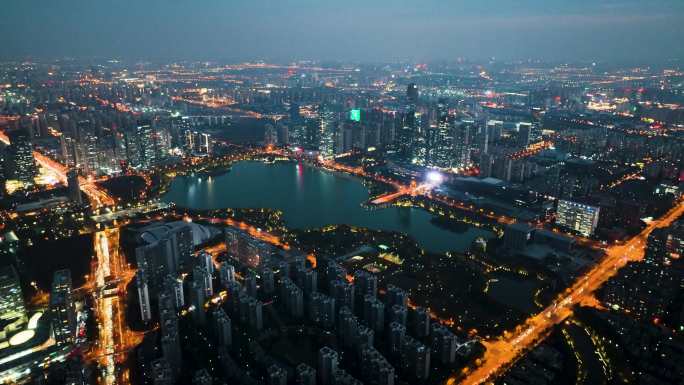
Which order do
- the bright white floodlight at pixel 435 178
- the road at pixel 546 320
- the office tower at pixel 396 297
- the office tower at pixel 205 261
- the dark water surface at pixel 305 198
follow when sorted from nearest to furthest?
the road at pixel 546 320 → the office tower at pixel 396 297 → the office tower at pixel 205 261 → the dark water surface at pixel 305 198 → the bright white floodlight at pixel 435 178

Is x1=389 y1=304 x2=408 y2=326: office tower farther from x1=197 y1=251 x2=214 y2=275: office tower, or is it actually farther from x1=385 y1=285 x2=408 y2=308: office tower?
x1=197 y1=251 x2=214 y2=275: office tower

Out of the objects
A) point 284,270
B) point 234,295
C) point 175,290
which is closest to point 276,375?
point 234,295

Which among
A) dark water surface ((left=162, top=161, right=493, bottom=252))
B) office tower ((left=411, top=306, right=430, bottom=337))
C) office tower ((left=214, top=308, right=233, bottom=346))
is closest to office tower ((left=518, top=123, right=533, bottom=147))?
dark water surface ((left=162, top=161, right=493, bottom=252))

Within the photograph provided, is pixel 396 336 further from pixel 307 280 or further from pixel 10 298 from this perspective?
pixel 10 298

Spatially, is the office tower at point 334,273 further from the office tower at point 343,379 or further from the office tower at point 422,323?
the office tower at point 343,379

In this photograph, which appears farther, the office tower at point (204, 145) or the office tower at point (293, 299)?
the office tower at point (204, 145)

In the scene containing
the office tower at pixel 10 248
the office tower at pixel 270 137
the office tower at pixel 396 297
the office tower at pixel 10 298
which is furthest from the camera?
the office tower at pixel 270 137

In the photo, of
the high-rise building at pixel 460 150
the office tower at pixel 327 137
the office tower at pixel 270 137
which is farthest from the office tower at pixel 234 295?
the office tower at pixel 270 137

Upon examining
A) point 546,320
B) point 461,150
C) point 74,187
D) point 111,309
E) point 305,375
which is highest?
point 461,150
